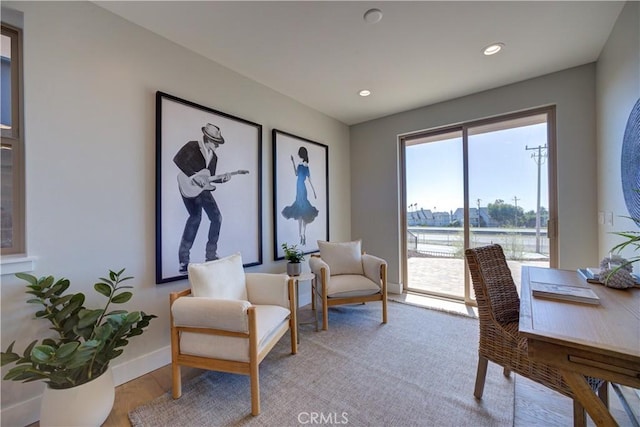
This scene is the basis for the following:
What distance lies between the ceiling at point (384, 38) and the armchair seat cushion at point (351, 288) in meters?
2.20

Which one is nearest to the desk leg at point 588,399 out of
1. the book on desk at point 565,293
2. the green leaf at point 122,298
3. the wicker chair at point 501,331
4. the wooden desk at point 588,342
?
the wooden desk at point 588,342

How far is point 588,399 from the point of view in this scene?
0.91 metres

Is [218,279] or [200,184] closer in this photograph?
[218,279]

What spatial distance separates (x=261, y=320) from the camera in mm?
1800

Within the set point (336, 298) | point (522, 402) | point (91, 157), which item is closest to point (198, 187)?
point (91, 157)

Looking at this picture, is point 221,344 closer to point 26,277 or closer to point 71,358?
point 71,358

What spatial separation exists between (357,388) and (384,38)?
268 cm

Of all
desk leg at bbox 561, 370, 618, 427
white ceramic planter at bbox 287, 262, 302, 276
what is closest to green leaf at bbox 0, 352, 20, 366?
white ceramic planter at bbox 287, 262, 302, 276

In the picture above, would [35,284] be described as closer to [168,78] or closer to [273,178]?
[168,78]

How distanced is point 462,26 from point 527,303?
6.65ft

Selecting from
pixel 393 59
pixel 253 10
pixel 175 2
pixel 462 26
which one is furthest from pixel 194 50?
pixel 462 26

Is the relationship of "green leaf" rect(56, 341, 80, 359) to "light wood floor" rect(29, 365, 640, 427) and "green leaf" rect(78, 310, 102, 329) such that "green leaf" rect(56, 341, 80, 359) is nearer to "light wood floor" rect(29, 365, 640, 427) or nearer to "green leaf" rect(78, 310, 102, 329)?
"green leaf" rect(78, 310, 102, 329)

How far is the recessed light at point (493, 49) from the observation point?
222cm

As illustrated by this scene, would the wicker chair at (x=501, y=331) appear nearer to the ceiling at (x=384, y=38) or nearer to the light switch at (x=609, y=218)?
the light switch at (x=609, y=218)
